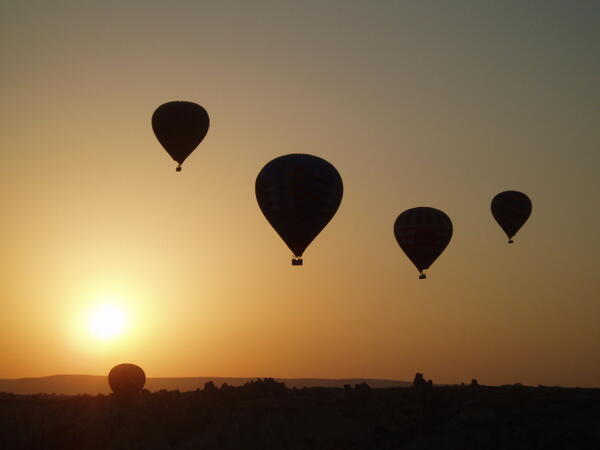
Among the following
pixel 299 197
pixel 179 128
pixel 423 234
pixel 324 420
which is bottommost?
pixel 324 420

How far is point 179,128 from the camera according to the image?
231ft

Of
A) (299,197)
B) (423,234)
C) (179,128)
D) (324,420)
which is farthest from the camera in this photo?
(423,234)

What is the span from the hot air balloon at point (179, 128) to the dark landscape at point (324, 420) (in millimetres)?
19928

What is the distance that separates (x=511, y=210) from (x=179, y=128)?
3247 cm

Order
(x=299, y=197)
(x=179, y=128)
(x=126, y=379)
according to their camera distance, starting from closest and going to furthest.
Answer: (x=299, y=197) < (x=179, y=128) < (x=126, y=379)

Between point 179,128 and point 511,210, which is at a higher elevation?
point 179,128

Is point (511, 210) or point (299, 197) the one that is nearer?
point (299, 197)

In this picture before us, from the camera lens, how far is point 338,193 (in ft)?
213

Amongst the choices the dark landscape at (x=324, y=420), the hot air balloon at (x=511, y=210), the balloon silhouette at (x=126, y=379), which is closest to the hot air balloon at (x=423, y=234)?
the hot air balloon at (x=511, y=210)

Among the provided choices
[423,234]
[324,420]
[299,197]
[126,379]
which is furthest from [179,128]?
[126,379]

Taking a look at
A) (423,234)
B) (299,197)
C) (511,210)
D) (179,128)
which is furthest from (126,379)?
(511,210)

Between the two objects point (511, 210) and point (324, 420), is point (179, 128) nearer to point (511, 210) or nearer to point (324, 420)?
point (324, 420)

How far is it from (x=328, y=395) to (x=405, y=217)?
16.6 meters

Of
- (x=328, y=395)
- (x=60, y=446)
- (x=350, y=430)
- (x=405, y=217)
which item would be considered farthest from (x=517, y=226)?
(x=60, y=446)
